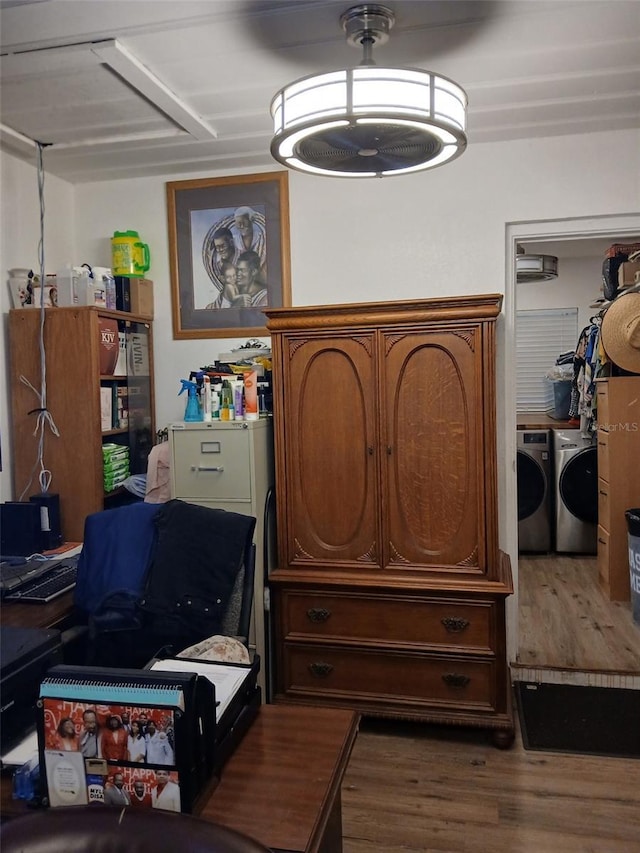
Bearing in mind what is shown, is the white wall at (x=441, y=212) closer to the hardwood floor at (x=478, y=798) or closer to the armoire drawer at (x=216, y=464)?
the armoire drawer at (x=216, y=464)

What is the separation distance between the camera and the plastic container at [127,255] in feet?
10.8

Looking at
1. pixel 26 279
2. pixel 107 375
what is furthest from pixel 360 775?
pixel 26 279

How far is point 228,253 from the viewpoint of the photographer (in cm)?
331

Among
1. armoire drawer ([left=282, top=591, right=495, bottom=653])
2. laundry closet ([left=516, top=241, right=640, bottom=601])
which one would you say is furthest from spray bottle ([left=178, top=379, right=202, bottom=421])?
laundry closet ([left=516, top=241, right=640, bottom=601])

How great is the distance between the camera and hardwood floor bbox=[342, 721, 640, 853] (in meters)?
2.17

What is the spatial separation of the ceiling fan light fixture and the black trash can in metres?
2.56

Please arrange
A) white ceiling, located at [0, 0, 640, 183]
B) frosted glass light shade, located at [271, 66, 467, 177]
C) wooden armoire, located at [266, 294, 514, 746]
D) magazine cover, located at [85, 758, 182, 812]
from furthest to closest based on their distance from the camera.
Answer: wooden armoire, located at [266, 294, 514, 746] → white ceiling, located at [0, 0, 640, 183] → frosted glass light shade, located at [271, 66, 467, 177] → magazine cover, located at [85, 758, 182, 812]

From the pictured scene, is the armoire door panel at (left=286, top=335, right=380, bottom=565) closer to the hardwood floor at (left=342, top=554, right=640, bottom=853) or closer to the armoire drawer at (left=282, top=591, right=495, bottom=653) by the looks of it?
the armoire drawer at (left=282, top=591, right=495, bottom=653)

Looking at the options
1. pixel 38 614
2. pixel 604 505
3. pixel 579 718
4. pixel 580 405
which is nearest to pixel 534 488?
pixel 580 405

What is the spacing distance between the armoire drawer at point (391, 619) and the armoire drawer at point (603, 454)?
6.13 feet

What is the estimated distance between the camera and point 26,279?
3.07 meters

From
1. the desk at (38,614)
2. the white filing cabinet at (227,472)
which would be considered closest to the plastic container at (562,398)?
the white filing cabinet at (227,472)

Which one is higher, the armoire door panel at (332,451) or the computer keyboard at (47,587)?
the armoire door panel at (332,451)

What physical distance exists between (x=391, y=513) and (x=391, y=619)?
1.45 ft
